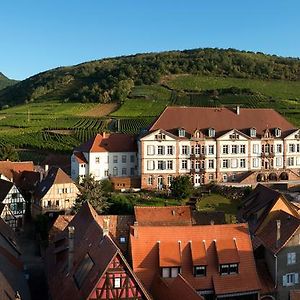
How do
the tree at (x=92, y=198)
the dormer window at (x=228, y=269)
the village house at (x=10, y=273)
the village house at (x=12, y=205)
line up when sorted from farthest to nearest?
1. the village house at (x=12, y=205)
2. the tree at (x=92, y=198)
3. the dormer window at (x=228, y=269)
4. the village house at (x=10, y=273)

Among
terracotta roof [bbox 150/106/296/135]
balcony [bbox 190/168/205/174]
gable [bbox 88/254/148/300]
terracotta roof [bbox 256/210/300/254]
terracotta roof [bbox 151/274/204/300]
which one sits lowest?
terracotta roof [bbox 151/274/204/300]

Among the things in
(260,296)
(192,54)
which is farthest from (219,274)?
(192,54)

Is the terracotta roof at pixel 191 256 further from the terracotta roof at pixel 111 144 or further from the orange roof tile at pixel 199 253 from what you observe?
the terracotta roof at pixel 111 144

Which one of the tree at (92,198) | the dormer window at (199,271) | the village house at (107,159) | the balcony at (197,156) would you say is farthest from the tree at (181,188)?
the dormer window at (199,271)

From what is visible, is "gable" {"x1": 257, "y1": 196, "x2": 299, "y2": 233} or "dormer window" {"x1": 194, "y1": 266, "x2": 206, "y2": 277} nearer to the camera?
"dormer window" {"x1": 194, "y1": 266, "x2": 206, "y2": 277}

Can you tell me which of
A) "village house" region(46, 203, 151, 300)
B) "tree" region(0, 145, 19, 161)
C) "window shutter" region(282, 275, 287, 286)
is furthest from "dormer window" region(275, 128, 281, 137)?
"tree" region(0, 145, 19, 161)

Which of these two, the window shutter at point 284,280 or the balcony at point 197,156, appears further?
the balcony at point 197,156

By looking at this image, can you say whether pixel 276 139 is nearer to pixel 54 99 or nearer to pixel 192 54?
pixel 54 99

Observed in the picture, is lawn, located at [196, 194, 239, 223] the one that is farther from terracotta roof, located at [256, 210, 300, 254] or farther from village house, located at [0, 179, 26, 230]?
village house, located at [0, 179, 26, 230]
